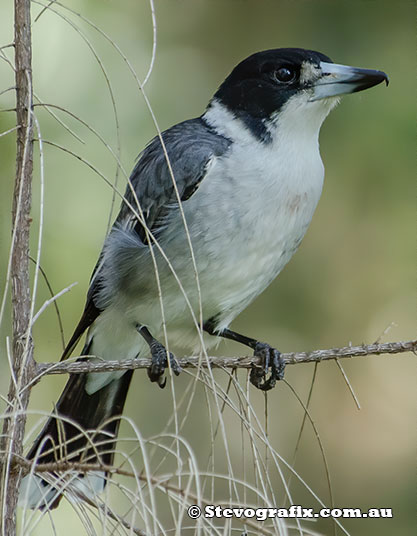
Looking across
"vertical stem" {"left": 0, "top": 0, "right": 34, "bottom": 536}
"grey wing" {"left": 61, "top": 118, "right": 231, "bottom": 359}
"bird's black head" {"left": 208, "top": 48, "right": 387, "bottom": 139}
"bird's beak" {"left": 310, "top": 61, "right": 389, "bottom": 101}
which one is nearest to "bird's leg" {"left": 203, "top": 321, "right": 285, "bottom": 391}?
"grey wing" {"left": 61, "top": 118, "right": 231, "bottom": 359}

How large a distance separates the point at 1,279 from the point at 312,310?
154cm

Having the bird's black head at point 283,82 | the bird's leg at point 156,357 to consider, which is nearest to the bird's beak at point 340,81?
the bird's black head at point 283,82

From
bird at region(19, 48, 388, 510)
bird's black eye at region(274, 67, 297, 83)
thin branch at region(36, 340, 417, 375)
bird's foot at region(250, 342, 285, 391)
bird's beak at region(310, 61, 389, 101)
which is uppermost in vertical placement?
bird's black eye at region(274, 67, 297, 83)

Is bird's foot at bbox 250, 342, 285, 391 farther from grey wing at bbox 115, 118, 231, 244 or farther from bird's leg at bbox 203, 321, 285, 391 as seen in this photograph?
grey wing at bbox 115, 118, 231, 244

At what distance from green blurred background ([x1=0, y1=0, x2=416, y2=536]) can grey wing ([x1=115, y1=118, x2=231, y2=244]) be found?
3.05 feet

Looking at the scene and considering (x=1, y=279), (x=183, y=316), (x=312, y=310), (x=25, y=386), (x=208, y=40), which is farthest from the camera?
(x=208, y=40)

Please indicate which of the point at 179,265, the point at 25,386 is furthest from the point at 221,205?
the point at 25,386

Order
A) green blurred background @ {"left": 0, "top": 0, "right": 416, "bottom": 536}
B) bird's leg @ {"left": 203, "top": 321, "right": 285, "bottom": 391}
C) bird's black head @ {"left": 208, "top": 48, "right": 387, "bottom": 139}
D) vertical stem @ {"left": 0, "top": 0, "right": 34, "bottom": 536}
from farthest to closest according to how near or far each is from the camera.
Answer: green blurred background @ {"left": 0, "top": 0, "right": 416, "bottom": 536}
bird's black head @ {"left": 208, "top": 48, "right": 387, "bottom": 139}
bird's leg @ {"left": 203, "top": 321, "right": 285, "bottom": 391}
vertical stem @ {"left": 0, "top": 0, "right": 34, "bottom": 536}

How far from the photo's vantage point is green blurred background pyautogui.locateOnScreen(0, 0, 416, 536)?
11.9 ft

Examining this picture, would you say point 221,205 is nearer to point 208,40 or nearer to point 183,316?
point 183,316

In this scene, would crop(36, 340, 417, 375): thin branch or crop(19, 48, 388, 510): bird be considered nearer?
crop(36, 340, 417, 375): thin branch

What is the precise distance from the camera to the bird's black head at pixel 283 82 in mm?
2381

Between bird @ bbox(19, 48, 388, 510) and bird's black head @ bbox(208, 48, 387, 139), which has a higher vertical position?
bird's black head @ bbox(208, 48, 387, 139)

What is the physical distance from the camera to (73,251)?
3.45 m
